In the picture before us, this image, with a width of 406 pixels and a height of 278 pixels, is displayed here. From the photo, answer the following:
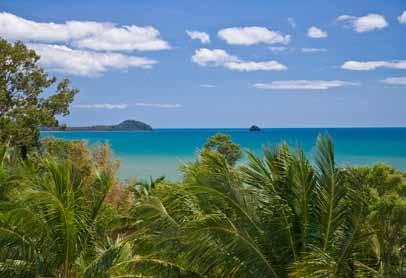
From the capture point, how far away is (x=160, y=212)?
8.49 meters

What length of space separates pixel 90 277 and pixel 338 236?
4001mm

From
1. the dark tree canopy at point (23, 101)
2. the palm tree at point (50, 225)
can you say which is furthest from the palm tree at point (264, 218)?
the dark tree canopy at point (23, 101)

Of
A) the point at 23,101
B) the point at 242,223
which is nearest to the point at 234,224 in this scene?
the point at 242,223

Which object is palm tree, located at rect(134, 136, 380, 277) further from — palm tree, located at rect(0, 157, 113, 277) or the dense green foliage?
palm tree, located at rect(0, 157, 113, 277)

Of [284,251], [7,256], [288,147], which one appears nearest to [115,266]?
[7,256]

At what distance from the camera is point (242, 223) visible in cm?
836

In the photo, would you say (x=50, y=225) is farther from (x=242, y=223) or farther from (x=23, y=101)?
(x=23, y=101)

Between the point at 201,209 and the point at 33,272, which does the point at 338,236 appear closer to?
the point at 201,209

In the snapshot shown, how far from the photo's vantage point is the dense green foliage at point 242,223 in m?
8.11

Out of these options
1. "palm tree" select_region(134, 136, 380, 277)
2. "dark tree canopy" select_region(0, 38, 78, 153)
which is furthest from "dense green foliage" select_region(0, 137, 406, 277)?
"dark tree canopy" select_region(0, 38, 78, 153)

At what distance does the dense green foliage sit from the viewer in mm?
8109

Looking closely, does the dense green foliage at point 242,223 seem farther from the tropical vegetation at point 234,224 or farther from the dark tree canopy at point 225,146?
the dark tree canopy at point 225,146

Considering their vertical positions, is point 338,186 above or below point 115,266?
above

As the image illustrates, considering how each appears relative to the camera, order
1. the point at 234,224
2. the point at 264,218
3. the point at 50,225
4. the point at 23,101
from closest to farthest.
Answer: the point at 234,224, the point at 264,218, the point at 50,225, the point at 23,101
